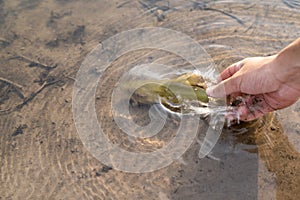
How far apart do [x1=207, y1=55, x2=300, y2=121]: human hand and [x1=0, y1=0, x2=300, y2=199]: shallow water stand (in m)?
0.23

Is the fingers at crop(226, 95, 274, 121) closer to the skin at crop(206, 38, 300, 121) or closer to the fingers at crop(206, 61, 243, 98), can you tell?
the skin at crop(206, 38, 300, 121)

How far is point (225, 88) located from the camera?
2.69 m

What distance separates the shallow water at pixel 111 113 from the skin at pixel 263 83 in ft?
0.82

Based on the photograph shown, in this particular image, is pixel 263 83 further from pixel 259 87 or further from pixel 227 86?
pixel 227 86

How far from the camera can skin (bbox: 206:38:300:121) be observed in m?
2.34

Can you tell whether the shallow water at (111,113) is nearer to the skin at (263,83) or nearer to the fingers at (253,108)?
the fingers at (253,108)

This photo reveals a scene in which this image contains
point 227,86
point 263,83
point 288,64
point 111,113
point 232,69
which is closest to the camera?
point 288,64

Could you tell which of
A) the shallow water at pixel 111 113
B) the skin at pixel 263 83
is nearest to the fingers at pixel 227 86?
the skin at pixel 263 83

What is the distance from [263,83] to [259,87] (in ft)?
0.17

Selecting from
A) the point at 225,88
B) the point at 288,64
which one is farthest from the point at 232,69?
the point at 288,64

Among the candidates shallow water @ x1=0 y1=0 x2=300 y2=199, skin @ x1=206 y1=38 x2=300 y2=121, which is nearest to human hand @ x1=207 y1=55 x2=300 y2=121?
skin @ x1=206 y1=38 x2=300 y2=121

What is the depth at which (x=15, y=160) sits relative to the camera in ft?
10.1

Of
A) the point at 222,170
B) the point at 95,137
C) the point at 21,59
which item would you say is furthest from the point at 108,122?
the point at 21,59

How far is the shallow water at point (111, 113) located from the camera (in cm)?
281
